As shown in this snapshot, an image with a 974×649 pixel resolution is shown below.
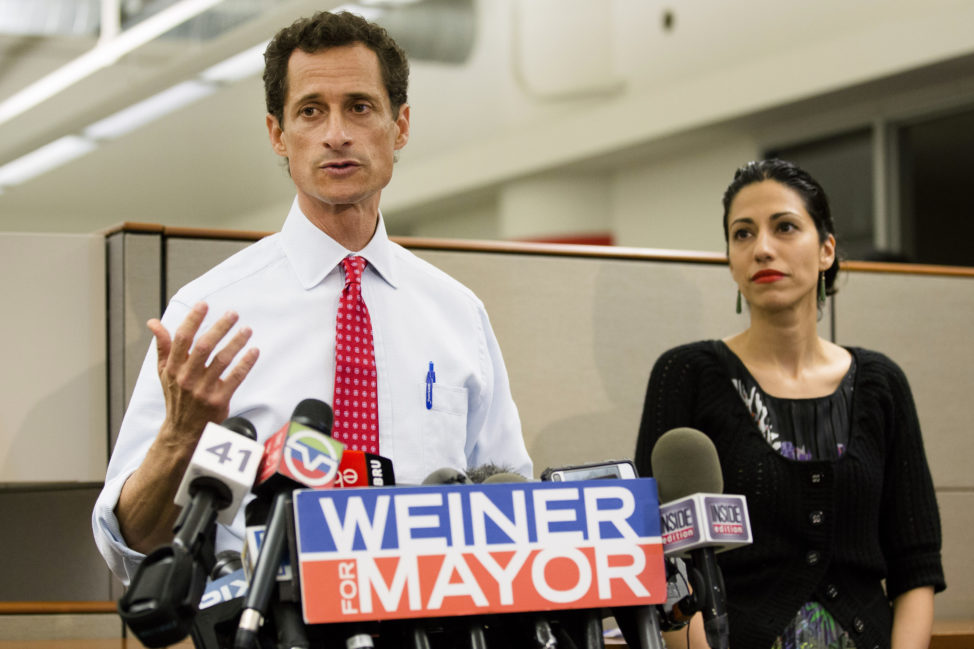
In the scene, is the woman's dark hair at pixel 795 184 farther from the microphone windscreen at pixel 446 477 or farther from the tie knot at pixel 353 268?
the microphone windscreen at pixel 446 477

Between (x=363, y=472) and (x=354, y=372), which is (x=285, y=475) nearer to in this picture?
(x=363, y=472)


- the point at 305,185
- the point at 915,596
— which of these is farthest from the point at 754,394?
the point at 305,185

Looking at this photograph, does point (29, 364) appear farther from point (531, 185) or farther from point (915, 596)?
point (531, 185)

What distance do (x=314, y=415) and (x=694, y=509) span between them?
335 millimetres

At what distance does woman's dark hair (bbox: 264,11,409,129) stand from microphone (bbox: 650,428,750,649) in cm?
61

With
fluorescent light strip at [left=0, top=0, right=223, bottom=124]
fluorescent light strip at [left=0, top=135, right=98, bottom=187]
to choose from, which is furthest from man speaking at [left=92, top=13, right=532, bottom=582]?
fluorescent light strip at [left=0, top=135, right=98, bottom=187]

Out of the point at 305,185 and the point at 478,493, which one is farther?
the point at 305,185

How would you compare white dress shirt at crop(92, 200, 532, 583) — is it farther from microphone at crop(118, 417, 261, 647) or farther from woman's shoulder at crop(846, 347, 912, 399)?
woman's shoulder at crop(846, 347, 912, 399)

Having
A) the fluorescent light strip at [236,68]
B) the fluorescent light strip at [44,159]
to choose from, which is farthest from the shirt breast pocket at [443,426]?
the fluorescent light strip at [44,159]

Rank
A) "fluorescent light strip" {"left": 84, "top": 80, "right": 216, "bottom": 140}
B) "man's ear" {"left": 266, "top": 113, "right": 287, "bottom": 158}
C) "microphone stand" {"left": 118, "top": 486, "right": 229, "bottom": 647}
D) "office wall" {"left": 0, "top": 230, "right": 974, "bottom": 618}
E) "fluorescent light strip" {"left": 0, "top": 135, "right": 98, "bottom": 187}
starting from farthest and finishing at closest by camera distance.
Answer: "fluorescent light strip" {"left": 0, "top": 135, "right": 98, "bottom": 187}, "fluorescent light strip" {"left": 84, "top": 80, "right": 216, "bottom": 140}, "office wall" {"left": 0, "top": 230, "right": 974, "bottom": 618}, "man's ear" {"left": 266, "top": 113, "right": 287, "bottom": 158}, "microphone stand" {"left": 118, "top": 486, "right": 229, "bottom": 647}

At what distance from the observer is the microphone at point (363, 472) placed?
0.98 m

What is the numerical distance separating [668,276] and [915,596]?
35.8 inches

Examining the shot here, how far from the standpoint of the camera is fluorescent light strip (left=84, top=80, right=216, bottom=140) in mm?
6656

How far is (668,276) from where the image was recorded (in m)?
2.46
